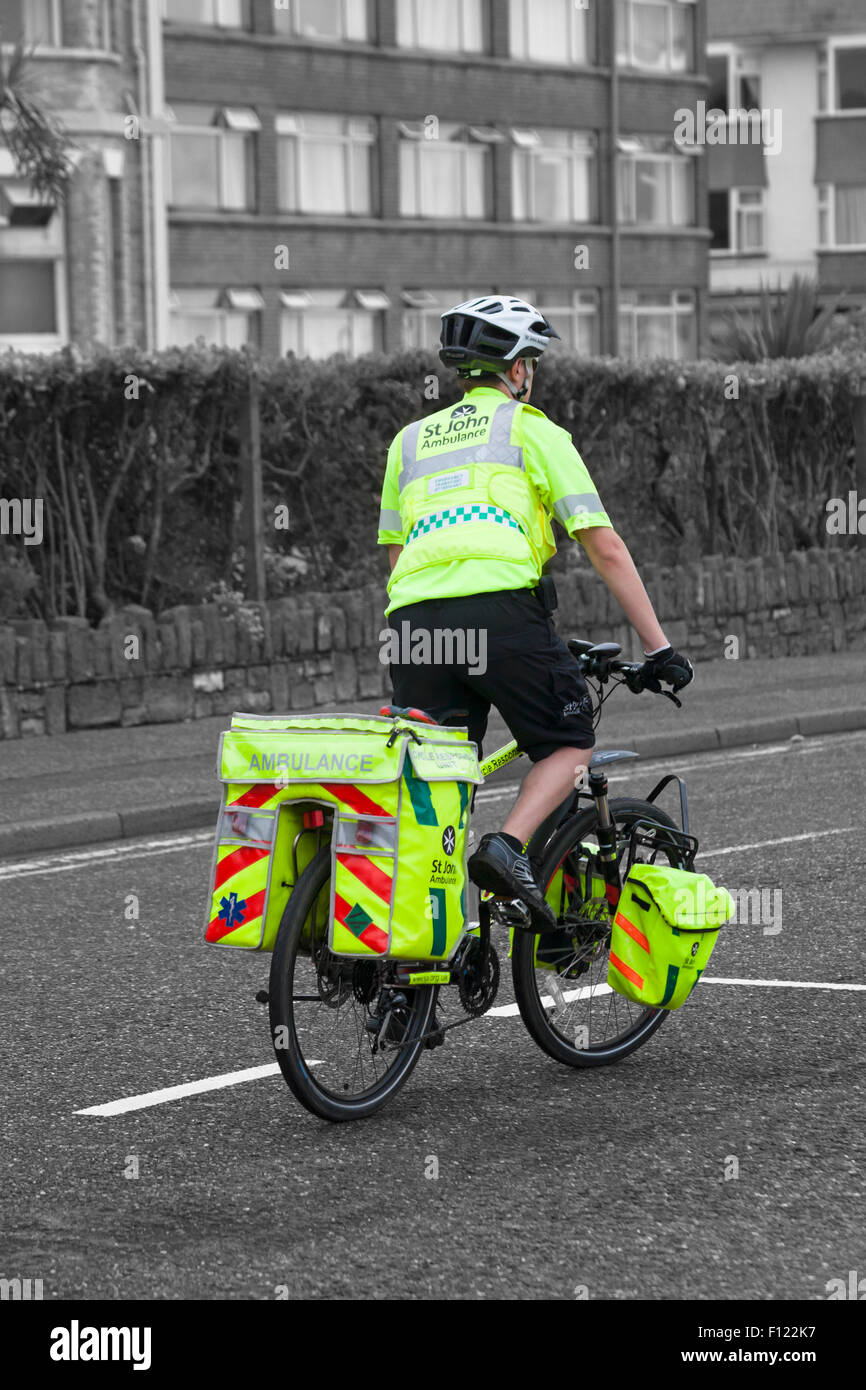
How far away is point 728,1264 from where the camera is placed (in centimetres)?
470

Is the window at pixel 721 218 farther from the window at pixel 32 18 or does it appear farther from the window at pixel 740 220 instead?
the window at pixel 32 18

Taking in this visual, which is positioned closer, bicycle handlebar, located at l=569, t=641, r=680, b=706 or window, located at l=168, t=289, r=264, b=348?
bicycle handlebar, located at l=569, t=641, r=680, b=706

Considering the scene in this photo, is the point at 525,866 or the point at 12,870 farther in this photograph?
the point at 12,870

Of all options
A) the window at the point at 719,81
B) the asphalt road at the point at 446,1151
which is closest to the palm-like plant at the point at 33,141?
the asphalt road at the point at 446,1151

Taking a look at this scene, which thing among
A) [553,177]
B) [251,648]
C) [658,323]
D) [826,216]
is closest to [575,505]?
[251,648]

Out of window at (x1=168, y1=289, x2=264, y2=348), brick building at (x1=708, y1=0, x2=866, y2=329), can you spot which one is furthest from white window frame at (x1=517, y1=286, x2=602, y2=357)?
brick building at (x1=708, y1=0, x2=866, y2=329)

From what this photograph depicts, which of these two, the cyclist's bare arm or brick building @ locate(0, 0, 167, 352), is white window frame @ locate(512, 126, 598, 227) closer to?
brick building @ locate(0, 0, 167, 352)

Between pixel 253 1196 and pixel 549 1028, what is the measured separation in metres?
1.22

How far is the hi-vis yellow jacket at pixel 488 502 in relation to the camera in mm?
5859

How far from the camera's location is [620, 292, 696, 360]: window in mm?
49781

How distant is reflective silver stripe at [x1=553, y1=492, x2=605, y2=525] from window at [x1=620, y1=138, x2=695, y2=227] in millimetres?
44966

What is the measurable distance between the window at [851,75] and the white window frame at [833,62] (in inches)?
2.1
